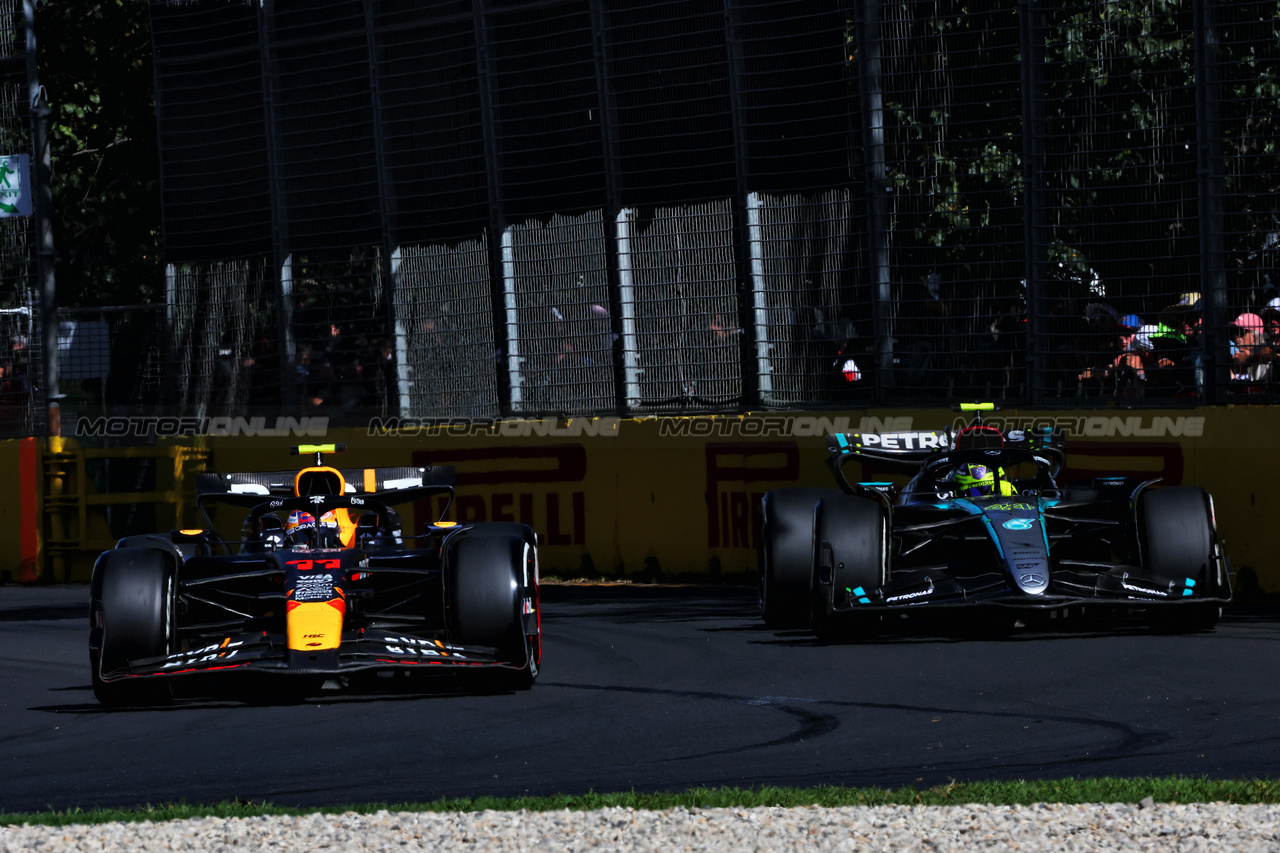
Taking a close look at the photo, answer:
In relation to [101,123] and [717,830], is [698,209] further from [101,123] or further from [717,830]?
[101,123]

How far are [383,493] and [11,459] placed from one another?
758 cm

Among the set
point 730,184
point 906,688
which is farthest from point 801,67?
point 906,688

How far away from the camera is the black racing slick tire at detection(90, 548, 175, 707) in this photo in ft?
27.7

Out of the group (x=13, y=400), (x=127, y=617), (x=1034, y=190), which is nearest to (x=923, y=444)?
(x=1034, y=190)

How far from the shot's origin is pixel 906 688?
851cm

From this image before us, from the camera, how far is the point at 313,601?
8.39m

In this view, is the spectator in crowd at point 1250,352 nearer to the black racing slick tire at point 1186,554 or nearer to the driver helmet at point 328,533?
the black racing slick tire at point 1186,554

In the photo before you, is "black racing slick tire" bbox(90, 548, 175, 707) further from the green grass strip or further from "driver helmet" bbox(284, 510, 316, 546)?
the green grass strip

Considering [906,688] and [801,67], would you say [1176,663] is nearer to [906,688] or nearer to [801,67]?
[906,688]

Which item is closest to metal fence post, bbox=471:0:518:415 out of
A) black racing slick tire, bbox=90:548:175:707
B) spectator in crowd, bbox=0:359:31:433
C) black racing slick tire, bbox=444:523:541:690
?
spectator in crowd, bbox=0:359:31:433

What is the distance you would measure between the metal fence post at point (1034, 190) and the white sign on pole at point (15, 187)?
9284mm

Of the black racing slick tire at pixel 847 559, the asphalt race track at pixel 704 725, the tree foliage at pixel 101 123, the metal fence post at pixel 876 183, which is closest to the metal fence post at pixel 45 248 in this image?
the tree foliage at pixel 101 123

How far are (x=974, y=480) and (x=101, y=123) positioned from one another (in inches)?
613

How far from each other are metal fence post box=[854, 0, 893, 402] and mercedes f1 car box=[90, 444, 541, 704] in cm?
A: 475
